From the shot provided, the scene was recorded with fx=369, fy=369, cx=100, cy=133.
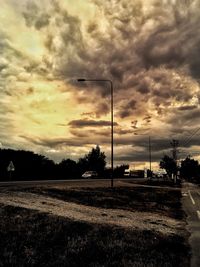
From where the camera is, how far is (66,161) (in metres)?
154

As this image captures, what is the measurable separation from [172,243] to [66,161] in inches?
5598

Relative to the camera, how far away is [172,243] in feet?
43.4

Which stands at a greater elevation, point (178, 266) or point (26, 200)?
point (26, 200)

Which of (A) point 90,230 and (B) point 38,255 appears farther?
(A) point 90,230

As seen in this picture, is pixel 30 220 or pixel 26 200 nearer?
pixel 30 220

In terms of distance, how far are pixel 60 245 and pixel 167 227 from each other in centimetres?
680

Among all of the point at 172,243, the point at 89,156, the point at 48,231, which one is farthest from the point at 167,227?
the point at 89,156

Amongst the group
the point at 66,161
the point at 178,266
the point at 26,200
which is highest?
the point at 66,161

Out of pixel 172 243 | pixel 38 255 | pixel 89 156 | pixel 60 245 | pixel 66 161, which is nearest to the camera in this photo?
pixel 38 255

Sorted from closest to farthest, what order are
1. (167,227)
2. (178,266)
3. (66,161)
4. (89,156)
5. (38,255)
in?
(178,266), (38,255), (167,227), (66,161), (89,156)

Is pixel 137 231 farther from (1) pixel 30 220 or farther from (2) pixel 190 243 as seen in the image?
(1) pixel 30 220

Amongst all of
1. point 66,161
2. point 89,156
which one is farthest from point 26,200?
point 89,156

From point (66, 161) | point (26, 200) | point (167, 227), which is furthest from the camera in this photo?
point (66, 161)

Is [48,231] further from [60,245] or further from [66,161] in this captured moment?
[66,161]
